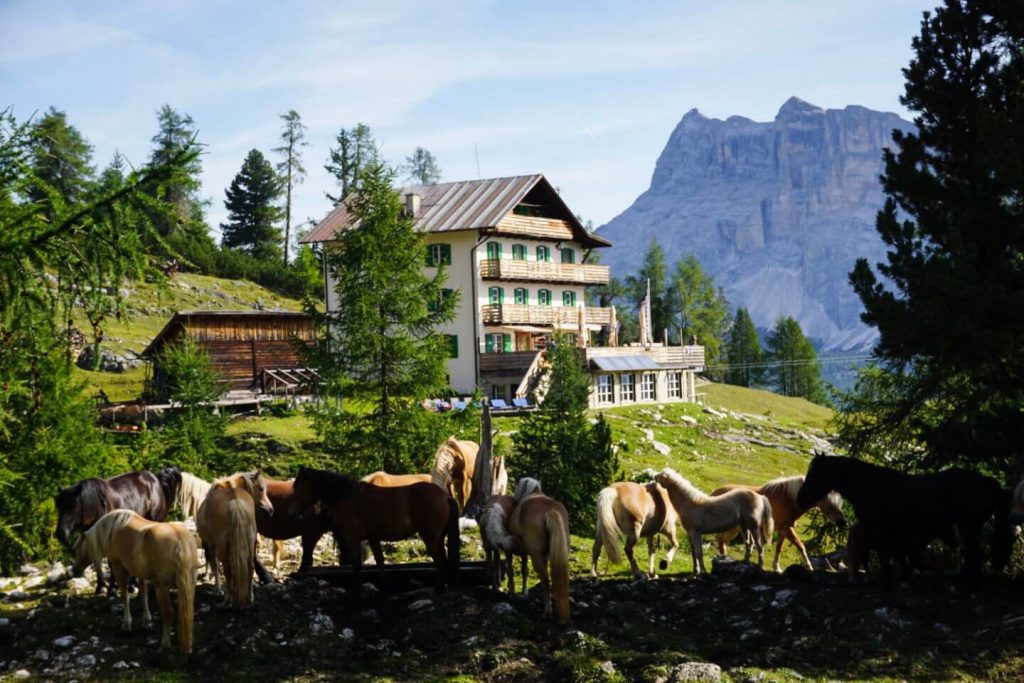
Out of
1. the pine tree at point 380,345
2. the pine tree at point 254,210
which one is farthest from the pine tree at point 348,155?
the pine tree at point 380,345

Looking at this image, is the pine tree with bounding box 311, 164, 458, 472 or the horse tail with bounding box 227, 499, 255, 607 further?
the pine tree with bounding box 311, 164, 458, 472

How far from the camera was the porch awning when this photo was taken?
5784 cm

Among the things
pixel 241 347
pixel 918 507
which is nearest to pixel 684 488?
pixel 918 507

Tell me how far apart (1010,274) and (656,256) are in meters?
90.4

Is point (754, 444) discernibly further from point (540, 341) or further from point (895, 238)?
point (895, 238)

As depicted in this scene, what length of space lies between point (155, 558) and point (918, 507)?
11202 millimetres

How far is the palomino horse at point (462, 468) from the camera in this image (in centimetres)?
2191

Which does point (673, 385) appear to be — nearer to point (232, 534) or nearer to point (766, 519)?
point (766, 519)

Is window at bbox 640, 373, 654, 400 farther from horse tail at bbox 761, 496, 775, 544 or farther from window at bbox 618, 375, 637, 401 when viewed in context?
horse tail at bbox 761, 496, 775, 544

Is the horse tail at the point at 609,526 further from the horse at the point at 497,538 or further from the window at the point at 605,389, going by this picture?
the window at the point at 605,389

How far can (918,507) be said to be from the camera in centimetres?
1622

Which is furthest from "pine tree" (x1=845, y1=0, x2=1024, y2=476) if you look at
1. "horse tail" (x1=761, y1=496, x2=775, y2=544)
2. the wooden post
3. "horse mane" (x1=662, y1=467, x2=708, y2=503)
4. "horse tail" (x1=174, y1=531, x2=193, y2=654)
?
"horse tail" (x1=174, y1=531, x2=193, y2=654)

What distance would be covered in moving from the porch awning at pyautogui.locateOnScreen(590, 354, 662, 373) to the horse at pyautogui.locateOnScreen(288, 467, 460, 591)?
1617 inches

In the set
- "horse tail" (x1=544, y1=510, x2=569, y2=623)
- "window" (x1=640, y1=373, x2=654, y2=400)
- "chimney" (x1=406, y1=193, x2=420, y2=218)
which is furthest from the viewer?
"window" (x1=640, y1=373, x2=654, y2=400)
